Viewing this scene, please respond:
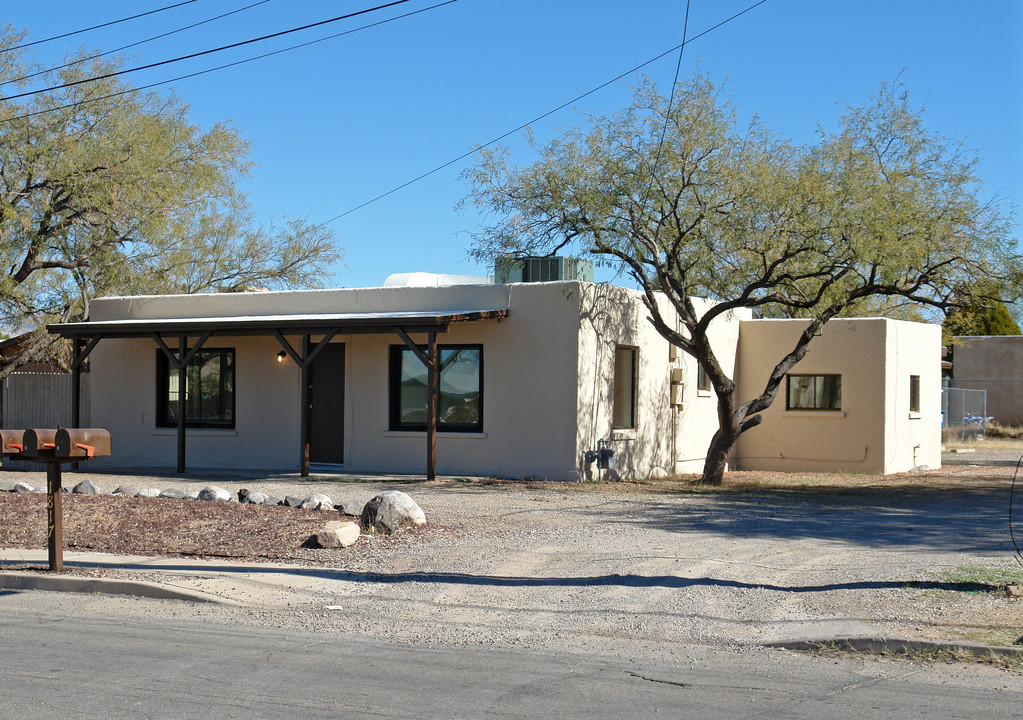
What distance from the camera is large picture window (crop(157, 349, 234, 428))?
67.6 ft

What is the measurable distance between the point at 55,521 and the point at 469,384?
33.2 ft

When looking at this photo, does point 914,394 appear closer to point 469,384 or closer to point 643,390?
point 643,390

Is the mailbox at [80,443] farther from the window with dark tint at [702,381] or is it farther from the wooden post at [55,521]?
the window with dark tint at [702,381]

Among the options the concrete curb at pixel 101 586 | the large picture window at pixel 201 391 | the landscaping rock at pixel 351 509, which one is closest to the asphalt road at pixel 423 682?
the concrete curb at pixel 101 586

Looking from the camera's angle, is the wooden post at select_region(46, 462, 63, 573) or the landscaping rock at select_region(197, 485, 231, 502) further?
the landscaping rock at select_region(197, 485, 231, 502)

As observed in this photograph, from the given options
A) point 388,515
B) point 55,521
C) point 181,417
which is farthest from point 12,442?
point 181,417

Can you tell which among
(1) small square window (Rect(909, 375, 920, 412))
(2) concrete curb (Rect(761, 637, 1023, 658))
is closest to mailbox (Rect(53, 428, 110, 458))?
(2) concrete curb (Rect(761, 637, 1023, 658))

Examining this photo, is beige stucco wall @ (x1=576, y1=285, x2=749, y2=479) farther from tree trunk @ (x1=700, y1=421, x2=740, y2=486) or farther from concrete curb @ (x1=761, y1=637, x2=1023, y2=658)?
concrete curb @ (x1=761, y1=637, x2=1023, y2=658)

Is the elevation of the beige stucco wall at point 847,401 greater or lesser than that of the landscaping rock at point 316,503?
greater

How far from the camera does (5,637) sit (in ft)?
23.3

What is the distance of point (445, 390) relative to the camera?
18.9 metres

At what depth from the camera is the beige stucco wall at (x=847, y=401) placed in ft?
72.0

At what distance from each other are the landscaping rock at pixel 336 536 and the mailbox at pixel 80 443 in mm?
2407

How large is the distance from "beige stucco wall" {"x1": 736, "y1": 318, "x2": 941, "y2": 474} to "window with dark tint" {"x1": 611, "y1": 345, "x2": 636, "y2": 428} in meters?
4.85
